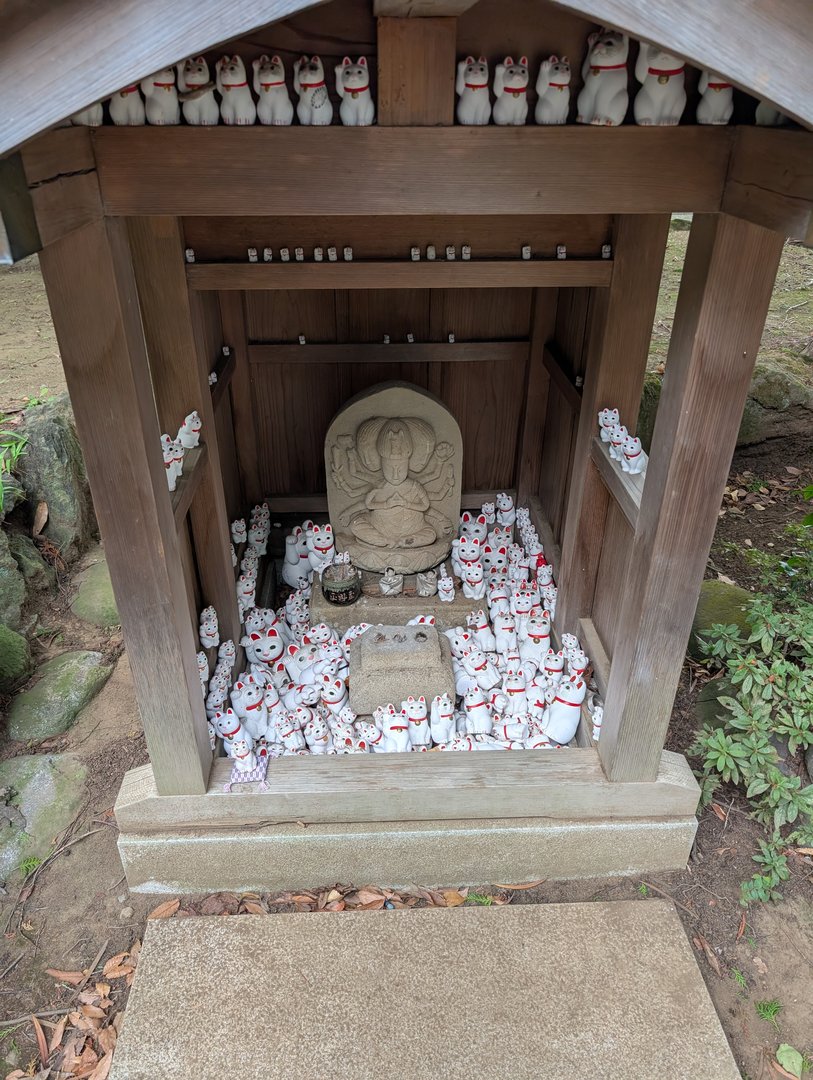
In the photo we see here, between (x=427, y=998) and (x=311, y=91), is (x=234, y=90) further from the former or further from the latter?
(x=427, y=998)

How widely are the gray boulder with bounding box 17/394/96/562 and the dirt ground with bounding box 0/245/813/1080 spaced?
1306mm

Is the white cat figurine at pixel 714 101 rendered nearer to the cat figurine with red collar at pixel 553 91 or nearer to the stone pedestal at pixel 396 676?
the cat figurine with red collar at pixel 553 91

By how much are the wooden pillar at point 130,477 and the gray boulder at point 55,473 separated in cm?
228

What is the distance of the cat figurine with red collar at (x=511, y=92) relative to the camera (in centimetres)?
170

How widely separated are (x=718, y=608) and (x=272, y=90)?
328 cm

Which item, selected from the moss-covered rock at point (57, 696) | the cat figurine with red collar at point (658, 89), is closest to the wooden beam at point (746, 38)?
the cat figurine with red collar at point (658, 89)

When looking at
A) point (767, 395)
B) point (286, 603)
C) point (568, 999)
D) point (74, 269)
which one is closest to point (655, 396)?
point (767, 395)

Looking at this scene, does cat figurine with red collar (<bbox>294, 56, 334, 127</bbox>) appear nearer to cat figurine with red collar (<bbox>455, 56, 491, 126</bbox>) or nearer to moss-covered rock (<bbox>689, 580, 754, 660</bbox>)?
cat figurine with red collar (<bbox>455, 56, 491, 126</bbox>)

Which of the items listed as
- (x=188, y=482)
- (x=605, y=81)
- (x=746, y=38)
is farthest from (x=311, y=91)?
(x=188, y=482)

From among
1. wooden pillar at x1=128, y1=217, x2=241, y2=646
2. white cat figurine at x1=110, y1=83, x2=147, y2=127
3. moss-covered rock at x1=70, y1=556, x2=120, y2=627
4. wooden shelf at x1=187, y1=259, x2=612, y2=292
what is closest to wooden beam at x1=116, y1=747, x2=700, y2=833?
wooden pillar at x1=128, y1=217, x2=241, y2=646

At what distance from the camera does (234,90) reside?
1686mm

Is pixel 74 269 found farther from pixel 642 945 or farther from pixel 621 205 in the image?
pixel 642 945

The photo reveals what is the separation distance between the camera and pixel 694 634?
12.6 feet

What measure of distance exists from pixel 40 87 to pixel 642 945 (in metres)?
2.92
